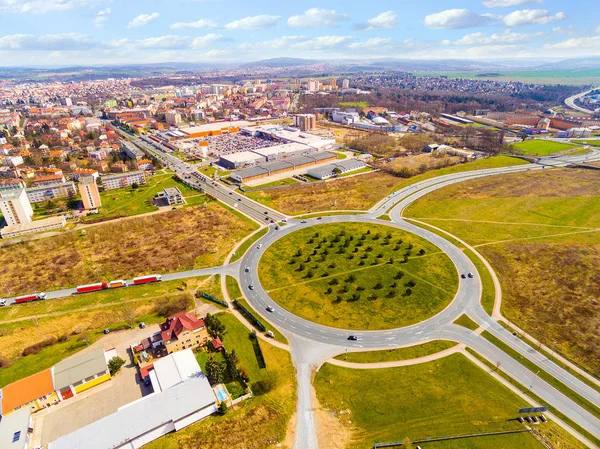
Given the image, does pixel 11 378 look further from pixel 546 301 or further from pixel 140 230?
pixel 546 301

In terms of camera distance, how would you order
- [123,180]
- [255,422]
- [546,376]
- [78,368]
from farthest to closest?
[123,180], [78,368], [546,376], [255,422]

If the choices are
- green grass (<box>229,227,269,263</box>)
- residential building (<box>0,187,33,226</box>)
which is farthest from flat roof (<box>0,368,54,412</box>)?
residential building (<box>0,187,33,226</box>)

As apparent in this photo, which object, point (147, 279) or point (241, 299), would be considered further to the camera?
point (147, 279)

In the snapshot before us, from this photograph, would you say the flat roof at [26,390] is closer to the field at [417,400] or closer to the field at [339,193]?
the field at [417,400]

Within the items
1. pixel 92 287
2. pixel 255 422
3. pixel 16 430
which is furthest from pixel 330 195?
pixel 16 430

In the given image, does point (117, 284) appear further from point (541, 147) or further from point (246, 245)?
point (541, 147)

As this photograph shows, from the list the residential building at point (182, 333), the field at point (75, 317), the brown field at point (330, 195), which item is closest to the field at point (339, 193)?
the brown field at point (330, 195)

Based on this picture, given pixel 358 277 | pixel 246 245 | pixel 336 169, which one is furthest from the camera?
pixel 336 169
